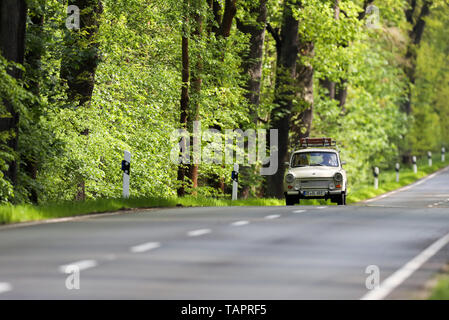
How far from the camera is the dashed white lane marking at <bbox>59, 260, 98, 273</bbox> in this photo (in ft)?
30.2

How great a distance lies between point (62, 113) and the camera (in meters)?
24.9

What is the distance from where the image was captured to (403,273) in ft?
31.6

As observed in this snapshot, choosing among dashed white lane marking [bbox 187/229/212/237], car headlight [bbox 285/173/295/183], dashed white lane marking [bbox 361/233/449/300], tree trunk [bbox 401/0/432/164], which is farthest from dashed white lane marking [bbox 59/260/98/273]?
tree trunk [bbox 401/0/432/164]

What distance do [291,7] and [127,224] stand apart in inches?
892

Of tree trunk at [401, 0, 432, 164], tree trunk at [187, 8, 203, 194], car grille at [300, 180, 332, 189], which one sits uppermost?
tree trunk at [401, 0, 432, 164]

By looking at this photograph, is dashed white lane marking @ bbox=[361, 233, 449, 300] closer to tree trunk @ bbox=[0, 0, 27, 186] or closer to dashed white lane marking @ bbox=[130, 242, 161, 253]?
dashed white lane marking @ bbox=[130, 242, 161, 253]

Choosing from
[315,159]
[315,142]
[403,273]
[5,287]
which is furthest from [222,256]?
[315,142]

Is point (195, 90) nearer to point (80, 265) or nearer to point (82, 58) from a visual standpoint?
point (82, 58)

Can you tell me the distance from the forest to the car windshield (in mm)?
3406

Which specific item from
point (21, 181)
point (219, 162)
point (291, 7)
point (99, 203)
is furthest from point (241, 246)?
point (291, 7)

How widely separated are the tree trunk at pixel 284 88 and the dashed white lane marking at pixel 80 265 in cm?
2672

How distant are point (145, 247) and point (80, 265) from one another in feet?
5.90

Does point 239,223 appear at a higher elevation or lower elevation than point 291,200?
higher

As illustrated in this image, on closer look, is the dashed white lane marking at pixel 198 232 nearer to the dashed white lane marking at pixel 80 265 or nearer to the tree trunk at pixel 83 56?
the dashed white lane marking at pixel 80 265
